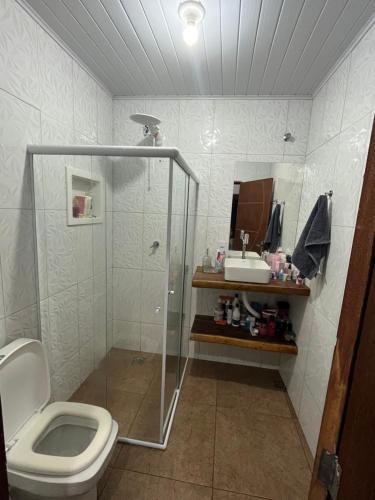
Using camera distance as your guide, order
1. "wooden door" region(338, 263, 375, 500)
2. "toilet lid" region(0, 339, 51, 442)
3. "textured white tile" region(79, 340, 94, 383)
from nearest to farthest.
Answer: "wooden door" region(338, 263, 375, 500) → "toilet lid" region(0, 339, 51, 442) → "textured white tile" region(79, 340, 94, 383)

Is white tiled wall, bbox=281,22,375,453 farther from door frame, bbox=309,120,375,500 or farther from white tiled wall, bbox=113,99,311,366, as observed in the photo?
door frame, bbox=309,120,375,500

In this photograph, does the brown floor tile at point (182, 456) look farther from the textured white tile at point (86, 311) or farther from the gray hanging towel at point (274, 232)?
the gray hanging towel at point (274, 232)

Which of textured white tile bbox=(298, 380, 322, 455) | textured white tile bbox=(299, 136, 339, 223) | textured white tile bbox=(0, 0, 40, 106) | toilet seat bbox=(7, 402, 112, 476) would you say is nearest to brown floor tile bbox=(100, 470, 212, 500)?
toilet seat bbox=(7, 402, 112, 476)

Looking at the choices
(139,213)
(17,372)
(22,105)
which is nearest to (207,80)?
(139,213)

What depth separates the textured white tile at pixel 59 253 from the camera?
4.98ft

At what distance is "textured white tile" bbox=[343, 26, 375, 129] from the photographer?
Answer: 1.19 meters

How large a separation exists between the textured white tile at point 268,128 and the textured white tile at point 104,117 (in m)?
1.21

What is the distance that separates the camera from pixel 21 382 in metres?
1.20

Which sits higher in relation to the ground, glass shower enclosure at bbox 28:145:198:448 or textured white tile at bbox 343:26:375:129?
textured white tile at bbox 343:26:375:129

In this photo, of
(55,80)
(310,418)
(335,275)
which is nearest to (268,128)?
(335,275)

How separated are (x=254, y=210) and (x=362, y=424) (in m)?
1.82

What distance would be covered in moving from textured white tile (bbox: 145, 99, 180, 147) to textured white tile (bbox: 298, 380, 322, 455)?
2173 millimetres

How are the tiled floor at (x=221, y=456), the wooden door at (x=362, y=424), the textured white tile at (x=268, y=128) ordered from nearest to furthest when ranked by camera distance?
1. the wooden door at (x=362, y=424)
2. the tiled floor at (x=221, y=456)
3. the textured white tile at (x=268, y=128)

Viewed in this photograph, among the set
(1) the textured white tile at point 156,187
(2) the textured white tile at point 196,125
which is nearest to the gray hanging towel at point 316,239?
(1) the textured white tile at point 156,187
